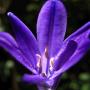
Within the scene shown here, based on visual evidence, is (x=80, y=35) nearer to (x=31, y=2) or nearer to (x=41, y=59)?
(x=41, y=59)

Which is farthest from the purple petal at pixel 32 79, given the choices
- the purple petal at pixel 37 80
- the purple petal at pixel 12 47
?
the purple petal at pixel 12 47

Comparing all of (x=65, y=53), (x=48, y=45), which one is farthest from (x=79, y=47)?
(x=48, y=45)

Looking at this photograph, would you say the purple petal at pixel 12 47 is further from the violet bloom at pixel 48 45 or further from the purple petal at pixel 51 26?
the purple petal at pixel 51 26

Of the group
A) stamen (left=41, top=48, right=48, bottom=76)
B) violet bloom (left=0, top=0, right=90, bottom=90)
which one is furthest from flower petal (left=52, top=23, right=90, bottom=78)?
stamen (left=41, top=48, right=48, bottom=76)

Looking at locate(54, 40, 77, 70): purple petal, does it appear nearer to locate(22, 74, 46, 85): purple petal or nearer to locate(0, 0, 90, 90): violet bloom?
locate(0, 0, 90, 90): violet bloom

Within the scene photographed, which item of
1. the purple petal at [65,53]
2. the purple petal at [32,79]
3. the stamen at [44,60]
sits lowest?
the stamen at [44,60]

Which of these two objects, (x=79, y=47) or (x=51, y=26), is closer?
(x=79, y=47)

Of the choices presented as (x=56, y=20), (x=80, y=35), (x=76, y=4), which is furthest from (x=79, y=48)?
(x=76, y=4)

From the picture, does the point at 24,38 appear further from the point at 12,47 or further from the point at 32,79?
the point at 32,79
